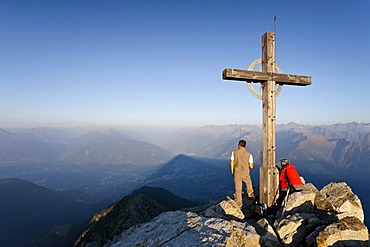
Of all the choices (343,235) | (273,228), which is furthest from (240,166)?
(343,235)

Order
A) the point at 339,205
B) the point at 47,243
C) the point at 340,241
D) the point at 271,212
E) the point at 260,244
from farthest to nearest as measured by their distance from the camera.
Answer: the point at 47,243 → the point at 271,212 → the point at 339,205 → the point at 260,244 → the point at 340,241

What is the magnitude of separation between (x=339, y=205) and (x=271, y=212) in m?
2.66

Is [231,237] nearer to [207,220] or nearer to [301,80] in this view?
[207,220]

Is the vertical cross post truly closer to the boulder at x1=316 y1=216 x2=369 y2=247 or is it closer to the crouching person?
the crouching person

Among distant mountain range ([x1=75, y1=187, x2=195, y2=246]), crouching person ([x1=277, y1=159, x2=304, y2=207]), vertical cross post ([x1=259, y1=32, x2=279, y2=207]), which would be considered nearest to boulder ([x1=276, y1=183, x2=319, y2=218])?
vertical cross post ([x1=259, y1=32, x2=279, y2=207])

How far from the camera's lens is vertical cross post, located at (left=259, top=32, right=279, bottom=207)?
10.2 m

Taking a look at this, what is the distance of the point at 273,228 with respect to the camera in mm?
7715

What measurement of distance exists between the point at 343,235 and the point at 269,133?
4605mm

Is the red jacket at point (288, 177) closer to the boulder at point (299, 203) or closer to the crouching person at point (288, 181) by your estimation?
the crouching person at point (288, 181)

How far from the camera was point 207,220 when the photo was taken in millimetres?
7738

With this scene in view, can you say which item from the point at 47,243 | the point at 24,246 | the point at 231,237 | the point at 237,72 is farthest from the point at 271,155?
the point at 24,246

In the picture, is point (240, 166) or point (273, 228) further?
point (240, 166)

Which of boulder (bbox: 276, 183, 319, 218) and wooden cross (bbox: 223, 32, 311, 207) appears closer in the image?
boulder (bbox: 276, 183, 319, 218)

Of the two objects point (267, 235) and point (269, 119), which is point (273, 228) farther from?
point (269, 119)
